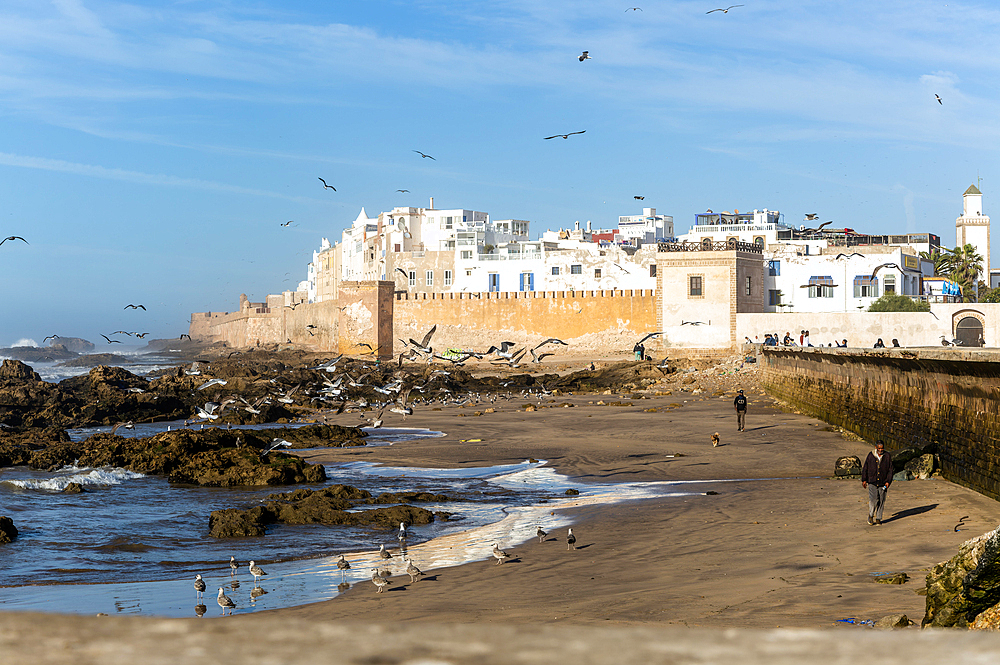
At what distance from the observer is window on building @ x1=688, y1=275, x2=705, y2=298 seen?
45125 mm

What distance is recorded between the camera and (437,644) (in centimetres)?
121

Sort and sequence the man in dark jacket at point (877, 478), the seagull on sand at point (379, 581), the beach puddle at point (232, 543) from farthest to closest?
the man in dark jacket at point (877, 478)
the beach puddle at point (232, 543)
the seagull on sand at point (379, 581)

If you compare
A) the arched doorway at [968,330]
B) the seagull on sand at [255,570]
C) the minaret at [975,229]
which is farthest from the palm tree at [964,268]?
the seagull on sand at [255,570]

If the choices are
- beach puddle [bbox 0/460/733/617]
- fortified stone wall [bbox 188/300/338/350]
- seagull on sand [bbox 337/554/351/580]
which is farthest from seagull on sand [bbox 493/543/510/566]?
fortified stone wall [bbox 188/300/338/350]

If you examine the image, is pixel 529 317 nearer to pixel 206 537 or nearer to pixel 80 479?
pixel 80 479

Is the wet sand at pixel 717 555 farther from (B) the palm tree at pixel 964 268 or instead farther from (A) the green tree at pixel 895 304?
(B) the palm tree at pixel 964 268

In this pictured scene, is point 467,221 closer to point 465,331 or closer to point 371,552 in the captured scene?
point 465,331

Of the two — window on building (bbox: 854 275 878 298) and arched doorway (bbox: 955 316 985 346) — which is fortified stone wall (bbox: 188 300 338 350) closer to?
window on building (bbox: 854 275 878 298)

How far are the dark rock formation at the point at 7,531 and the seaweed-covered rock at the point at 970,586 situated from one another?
10.7m

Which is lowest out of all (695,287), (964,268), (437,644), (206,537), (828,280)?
(206,537)

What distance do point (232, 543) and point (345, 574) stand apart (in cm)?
244

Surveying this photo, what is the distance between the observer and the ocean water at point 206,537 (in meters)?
8.98

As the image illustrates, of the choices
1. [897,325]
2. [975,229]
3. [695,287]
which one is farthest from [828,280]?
[975,229]

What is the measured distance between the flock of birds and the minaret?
3171 inches
